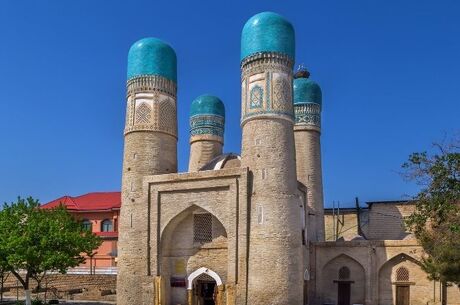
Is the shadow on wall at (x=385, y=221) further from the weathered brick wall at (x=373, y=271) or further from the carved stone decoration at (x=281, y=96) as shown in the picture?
the carved stone decoration at (x=281, y=96)

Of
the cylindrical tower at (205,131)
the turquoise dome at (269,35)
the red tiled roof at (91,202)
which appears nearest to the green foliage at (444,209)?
the turquoise dome at (269,35)

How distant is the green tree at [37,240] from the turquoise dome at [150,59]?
7.66 meters

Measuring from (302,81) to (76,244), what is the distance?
1525 centimetres

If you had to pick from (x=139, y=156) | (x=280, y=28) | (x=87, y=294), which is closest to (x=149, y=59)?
(x=139, y=156)

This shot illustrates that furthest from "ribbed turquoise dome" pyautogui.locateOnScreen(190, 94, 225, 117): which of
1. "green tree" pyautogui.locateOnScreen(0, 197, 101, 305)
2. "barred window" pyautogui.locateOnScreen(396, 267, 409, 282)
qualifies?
"barred window" pyautogui.locateOnScreen(396, 267, 409, 282)

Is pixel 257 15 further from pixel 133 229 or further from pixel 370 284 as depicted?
pixel 370 284

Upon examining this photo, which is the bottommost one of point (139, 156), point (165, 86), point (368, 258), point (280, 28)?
point (368, 258)

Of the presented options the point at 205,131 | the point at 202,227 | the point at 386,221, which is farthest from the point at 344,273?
the point at 205,131

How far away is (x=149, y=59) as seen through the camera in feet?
89.6

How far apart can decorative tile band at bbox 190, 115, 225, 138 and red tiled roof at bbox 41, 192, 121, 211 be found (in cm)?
1119

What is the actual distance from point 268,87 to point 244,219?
5.60m

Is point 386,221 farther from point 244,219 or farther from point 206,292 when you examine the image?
point 244,219

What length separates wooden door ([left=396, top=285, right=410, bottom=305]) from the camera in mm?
26016

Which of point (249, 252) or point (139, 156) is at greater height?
point (139, 156)
